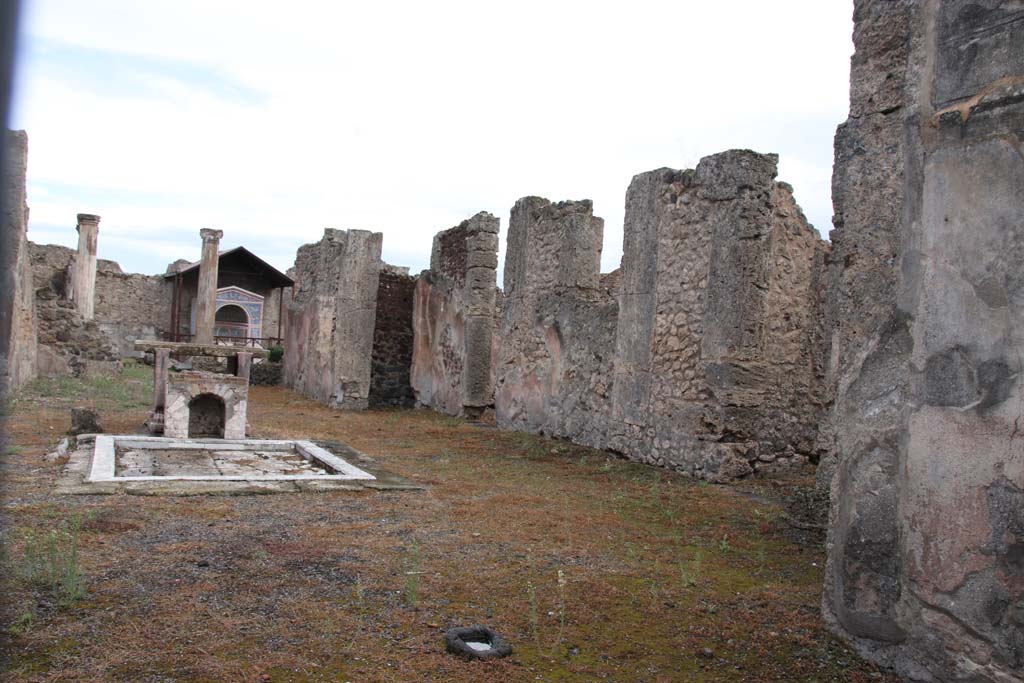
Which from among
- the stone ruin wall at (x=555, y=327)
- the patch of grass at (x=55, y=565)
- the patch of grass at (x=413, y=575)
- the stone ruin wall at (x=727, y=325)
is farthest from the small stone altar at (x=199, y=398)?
the patch of grass at (x=413, y=575)

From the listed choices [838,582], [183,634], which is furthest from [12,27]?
[838,582]

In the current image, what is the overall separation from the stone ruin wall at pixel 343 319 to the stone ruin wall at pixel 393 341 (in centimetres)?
26

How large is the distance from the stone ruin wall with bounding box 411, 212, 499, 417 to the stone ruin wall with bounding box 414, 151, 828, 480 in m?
3.49

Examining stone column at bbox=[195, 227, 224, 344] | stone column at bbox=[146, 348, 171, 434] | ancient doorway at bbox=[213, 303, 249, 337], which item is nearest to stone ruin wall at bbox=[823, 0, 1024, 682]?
stone column at bbox=[146, 348, 171, 434]

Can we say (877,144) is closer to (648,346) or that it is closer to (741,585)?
(741,585)

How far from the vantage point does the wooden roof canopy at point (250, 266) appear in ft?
109

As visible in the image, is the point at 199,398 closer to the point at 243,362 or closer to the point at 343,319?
the point at 243,362

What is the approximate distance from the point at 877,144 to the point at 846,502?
7.80ft

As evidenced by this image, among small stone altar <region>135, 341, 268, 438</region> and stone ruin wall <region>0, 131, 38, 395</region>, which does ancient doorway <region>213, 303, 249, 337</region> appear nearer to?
stone ruin wall <region>0, 131, 38, 395</region>

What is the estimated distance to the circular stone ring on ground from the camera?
10.3ft

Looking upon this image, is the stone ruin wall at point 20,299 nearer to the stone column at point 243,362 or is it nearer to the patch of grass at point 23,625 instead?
the stone column at point 243,362

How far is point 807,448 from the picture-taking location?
8180 mm

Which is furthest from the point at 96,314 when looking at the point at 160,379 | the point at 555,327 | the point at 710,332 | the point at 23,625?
the point at 23,625

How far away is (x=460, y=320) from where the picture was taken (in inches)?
535
